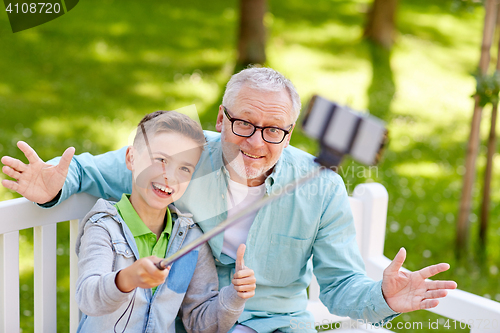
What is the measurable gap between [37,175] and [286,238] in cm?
91

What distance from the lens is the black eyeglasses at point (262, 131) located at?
1942 mm

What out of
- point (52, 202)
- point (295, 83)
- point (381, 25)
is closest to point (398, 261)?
point (52, 202)

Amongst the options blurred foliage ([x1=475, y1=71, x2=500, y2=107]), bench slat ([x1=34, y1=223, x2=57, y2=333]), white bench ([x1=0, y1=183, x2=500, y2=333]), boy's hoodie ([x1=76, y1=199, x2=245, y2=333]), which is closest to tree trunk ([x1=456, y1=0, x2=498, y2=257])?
blurred foliage ([x1=475, y1=71, x2=500, y2=107])

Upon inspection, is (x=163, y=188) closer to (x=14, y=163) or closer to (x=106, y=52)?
(x=14, y=163)

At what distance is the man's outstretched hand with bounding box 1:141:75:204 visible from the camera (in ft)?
6.01

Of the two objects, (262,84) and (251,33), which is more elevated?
(262,84)

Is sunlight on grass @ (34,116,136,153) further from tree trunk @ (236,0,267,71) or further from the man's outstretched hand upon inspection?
the man's outstretched hand

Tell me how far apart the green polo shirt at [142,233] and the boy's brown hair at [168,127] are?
0.74ft

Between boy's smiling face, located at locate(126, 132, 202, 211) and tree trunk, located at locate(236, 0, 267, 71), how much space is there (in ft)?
17.7

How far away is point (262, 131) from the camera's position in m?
1.94

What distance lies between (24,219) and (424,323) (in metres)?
2.74

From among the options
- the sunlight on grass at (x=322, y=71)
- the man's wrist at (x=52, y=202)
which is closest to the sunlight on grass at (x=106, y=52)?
the sunlight on grass at (x=322, y=71)

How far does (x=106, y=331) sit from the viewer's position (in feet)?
5.84

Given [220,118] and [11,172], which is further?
[220,118]
